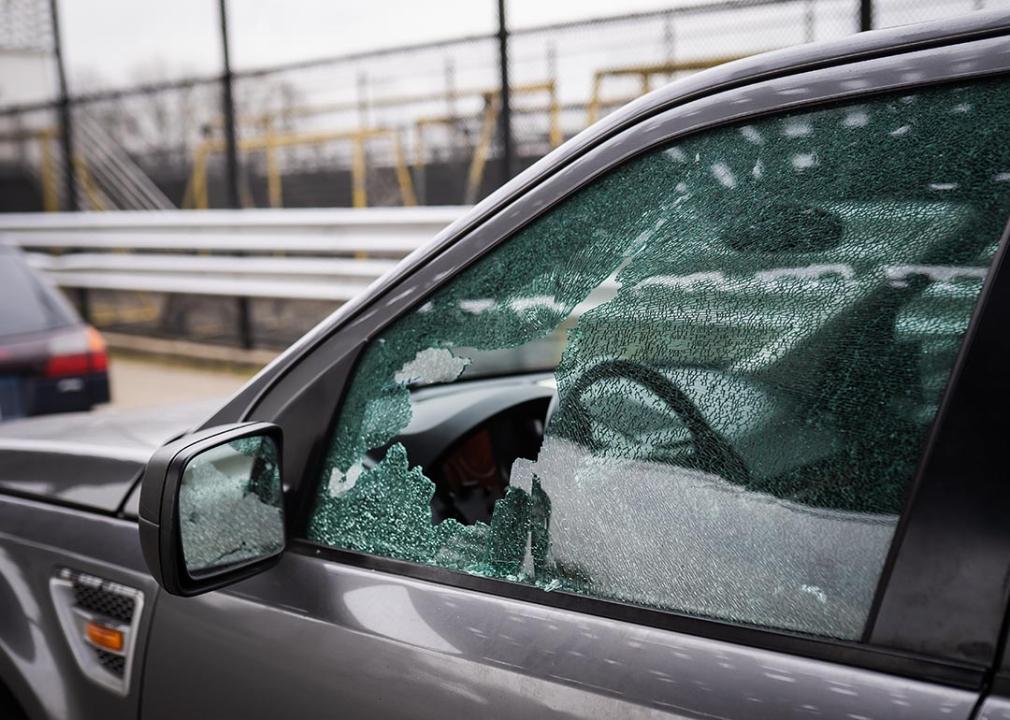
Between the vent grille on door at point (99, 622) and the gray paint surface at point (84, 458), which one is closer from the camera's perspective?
the vent grille on door at point (99, 622)

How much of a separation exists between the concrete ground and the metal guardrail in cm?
69

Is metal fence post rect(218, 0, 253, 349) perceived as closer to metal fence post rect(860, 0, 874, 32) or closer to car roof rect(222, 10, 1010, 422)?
metal fence post rect(860, 0, 874, 32)

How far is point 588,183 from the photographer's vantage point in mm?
1373

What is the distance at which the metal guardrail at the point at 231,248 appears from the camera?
759 centimetres

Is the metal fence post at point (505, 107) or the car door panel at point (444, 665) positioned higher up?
the metal fence post at point (505, 107)

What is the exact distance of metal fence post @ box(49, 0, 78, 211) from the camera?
32.0 feet

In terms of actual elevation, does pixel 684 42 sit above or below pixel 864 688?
above

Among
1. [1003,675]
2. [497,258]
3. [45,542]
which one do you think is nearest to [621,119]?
[497,258]

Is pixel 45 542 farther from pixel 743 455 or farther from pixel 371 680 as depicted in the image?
pixel 743 455

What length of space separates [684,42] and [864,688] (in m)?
5.41

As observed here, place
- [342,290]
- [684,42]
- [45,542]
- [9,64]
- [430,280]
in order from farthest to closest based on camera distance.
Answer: [9,64] < [342,290] < [684,42] < [45,542] < [430,280]

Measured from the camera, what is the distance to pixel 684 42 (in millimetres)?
5945

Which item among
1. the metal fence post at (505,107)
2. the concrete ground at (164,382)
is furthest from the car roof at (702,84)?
the concrete ground at (164,382)

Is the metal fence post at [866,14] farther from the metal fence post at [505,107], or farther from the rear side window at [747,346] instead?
the rear side window at [747,346]
